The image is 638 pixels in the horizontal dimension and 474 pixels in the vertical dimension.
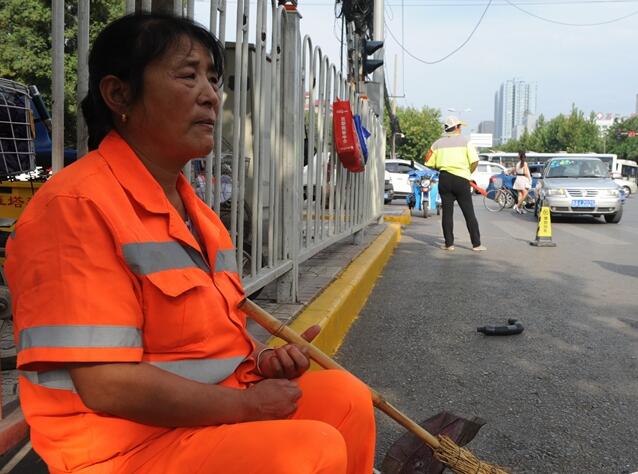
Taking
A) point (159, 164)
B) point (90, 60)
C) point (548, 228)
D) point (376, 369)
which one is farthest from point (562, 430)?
point (548, 228)

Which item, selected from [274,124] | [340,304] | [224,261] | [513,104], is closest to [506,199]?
[340,304]

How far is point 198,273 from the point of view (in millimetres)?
1456

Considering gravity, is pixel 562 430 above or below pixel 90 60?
below

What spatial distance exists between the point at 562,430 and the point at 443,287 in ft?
10.6

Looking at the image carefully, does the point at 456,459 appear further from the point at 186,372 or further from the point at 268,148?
the point at 268,148

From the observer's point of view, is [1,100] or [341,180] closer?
[1,100]

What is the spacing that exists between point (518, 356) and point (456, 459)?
191cm

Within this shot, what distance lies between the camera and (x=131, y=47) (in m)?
1.45

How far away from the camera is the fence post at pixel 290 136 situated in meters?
3.85

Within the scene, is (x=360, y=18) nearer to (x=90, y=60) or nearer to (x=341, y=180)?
(x=341, y=180)

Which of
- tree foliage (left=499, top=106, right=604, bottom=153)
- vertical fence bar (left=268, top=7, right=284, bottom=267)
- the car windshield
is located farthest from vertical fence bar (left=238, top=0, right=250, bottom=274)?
tree foliage (left=499, top=106, right=604, bottom=153)

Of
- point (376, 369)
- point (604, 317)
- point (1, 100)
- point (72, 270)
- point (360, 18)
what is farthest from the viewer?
point (360, 18)

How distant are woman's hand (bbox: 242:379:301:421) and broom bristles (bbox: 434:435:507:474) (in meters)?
0.76

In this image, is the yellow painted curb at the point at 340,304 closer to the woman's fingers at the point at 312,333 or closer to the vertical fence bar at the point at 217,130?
the vertical fence bar at the point at 217,130
